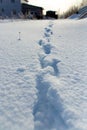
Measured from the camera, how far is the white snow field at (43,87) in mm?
3119

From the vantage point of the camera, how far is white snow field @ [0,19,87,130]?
3.12 meters

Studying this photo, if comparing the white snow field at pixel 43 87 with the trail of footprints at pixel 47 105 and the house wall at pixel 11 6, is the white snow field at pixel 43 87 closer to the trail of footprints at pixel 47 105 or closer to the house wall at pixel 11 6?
the trail of footprints at pixel 47 105

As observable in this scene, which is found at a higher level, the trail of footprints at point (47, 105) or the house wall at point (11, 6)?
the trail of footprints at point (47, 105)

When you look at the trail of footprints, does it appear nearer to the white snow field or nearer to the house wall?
the white snow field

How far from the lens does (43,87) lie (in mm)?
3816

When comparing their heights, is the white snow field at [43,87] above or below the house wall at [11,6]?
above

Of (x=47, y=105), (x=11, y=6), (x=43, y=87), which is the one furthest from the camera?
(x=11, y=6)

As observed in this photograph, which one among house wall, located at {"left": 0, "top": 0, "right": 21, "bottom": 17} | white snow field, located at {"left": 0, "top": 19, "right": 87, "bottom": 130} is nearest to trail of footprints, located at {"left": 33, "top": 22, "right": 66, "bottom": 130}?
white snow field, located at {"left": 0, "top": 19, "right": 87, "bottom": 130}

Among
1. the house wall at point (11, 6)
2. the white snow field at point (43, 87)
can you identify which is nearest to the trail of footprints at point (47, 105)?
the white snow field at point (43, 87)

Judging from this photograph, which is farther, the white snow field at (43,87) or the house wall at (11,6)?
the house wall at (11,6)

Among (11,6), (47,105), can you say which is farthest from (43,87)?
(11,6)

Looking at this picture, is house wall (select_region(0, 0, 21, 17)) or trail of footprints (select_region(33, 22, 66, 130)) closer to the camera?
trail of footprints (select_region(33, 22, 66, 130))

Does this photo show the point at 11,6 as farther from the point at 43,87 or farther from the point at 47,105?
the point at 47,105

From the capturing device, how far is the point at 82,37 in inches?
277
